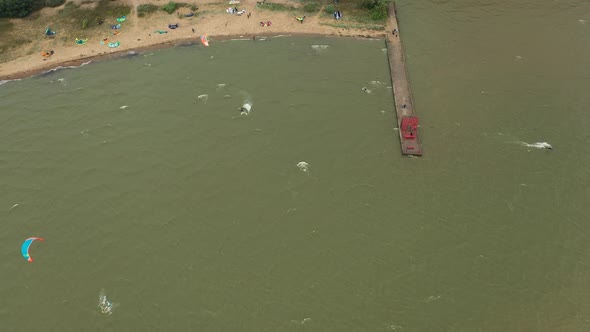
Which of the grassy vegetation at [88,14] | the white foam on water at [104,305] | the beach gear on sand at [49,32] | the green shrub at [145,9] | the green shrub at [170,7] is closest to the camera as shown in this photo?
the white foam on water at [104,305]

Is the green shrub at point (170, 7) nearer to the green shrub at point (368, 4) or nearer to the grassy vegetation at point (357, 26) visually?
the grassy vegetation at point (357, 26)

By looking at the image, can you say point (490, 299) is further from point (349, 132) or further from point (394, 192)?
point (349, 132)

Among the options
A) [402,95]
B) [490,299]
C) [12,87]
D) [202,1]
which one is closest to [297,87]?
[402,95]

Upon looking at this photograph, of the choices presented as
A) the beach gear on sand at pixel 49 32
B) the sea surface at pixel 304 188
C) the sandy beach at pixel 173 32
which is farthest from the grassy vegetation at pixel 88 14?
the sea surface at pixel 304 188

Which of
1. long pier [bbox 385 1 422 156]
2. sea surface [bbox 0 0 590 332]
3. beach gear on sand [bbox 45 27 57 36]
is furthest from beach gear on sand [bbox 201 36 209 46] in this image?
long pier [bbox 385 1 422 156]

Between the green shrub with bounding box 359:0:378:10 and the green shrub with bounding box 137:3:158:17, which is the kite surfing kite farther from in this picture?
the green shrub with bounding box 359:0:378:10
